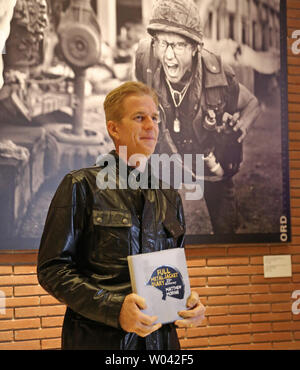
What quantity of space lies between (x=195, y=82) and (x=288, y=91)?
0.77m

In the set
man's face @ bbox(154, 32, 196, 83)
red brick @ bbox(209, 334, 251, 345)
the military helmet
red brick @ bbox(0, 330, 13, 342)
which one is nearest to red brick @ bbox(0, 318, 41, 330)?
red brick @ bbox(0, 330, 13, 342)

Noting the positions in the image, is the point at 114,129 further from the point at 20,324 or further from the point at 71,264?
the point at 20,324

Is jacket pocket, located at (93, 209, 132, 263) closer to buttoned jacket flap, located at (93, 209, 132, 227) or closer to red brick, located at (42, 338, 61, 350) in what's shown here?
buttoned jacket flap, located at (93, 209, 132, 227)

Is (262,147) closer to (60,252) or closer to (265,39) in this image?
(265,39)

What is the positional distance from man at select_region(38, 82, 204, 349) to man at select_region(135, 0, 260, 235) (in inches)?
53.7

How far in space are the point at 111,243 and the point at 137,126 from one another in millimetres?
454

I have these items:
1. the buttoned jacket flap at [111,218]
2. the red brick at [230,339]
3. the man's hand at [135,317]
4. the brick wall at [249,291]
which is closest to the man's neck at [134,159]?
the buttoned jacket flap at [111,218]

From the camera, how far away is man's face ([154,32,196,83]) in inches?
121

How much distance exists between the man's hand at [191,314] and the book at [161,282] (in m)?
0.02

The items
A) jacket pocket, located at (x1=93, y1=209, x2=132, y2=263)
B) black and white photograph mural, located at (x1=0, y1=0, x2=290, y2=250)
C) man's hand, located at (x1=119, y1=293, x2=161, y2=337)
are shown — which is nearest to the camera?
man's hand, located at (x1=119, y1=293, x2=161, y2=337)

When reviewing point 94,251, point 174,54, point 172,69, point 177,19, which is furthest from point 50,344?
point 177,19

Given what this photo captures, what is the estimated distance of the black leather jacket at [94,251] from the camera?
4.70ft

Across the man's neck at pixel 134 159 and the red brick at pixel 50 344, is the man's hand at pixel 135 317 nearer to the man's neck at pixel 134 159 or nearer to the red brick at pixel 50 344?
the man's neck at pixel 134 159

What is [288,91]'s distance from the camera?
334 cm
